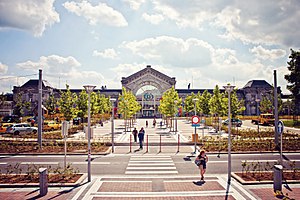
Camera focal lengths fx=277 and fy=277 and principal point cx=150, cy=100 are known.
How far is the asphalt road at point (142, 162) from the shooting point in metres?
16.8

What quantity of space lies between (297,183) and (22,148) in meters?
21.5

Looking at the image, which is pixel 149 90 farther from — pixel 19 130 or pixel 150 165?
pixel 150 165

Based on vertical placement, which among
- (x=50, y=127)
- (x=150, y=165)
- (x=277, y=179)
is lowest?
(x=150, y=165)

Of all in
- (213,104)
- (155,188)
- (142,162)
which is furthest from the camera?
(213,104)

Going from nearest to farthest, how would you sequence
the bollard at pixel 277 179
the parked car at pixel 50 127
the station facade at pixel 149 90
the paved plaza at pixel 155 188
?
the paved plaza at pixel 155 188 → the bollard at pixel 277 179 → the parked car at pixel 50 127 → the station facade at pixel 149 90

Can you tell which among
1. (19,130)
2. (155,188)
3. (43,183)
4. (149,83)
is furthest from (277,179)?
(149,83)

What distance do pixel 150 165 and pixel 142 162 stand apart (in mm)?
1114

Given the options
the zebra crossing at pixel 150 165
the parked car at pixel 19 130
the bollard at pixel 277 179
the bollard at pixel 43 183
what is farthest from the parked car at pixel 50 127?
the bollard at pixel 277 179

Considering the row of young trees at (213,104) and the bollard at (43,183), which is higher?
the row of young trees at (213,104)

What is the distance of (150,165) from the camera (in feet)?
59.5

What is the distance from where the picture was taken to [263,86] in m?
96.8

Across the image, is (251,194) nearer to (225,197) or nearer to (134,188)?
(225,197)

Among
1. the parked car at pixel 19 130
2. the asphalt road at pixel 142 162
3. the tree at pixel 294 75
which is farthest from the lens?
the tree at pixel 294 75

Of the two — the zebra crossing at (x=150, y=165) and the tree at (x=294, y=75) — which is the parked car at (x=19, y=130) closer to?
the zebra crossing at (x=150, y=165)
